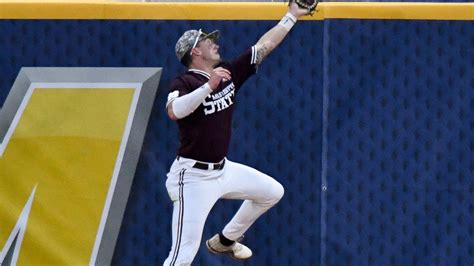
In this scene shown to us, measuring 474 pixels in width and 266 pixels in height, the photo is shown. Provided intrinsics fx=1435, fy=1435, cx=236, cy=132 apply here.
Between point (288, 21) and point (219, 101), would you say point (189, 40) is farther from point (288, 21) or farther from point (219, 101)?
point (288, 21)

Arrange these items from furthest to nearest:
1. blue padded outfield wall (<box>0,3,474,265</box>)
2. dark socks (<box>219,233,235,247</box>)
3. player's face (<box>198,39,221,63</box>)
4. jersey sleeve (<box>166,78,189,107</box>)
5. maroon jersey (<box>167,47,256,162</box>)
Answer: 1. blue padded outfield wall (<box>0,3,474,265</box>)
2. dark socks (<box>219,233,235,247</box>)
3. player's face (<box>198,39,221,63</box>)
4. maroon jersey (<box>167,47,256,162</box>)
5. jersey sleeve (<box>166,78,189,107</box>)

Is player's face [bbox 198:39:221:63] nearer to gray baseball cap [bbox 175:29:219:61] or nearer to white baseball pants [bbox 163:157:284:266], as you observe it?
gray baseball cap [bbox 175:29:219:61]

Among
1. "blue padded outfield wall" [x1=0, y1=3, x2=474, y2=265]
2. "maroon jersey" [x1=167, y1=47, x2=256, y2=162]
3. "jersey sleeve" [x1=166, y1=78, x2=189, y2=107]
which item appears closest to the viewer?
"jersey sleeve" [x1=166, y1=78, x2=189, y2=107]

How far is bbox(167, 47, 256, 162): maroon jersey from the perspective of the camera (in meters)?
8.42

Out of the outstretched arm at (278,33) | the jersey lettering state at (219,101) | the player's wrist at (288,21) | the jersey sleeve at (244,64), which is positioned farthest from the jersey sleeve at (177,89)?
the player's wrist at (288,21)

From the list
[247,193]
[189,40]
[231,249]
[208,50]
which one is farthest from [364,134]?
[189,40]

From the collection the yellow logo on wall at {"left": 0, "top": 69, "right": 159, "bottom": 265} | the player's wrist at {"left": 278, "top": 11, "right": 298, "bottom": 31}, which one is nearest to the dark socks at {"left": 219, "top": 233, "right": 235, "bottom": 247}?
the yellow logo on wall at {"left": 0, "top": 69, "right": 159, "bottom": 265}

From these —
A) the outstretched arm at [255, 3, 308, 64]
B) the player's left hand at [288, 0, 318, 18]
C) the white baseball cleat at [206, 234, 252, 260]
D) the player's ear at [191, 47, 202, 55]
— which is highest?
the player's left hand at [288, 0, 318, 18]

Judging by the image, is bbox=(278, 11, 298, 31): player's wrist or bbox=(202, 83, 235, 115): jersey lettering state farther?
bbox=(278, 11, 298, 31): player's wrist

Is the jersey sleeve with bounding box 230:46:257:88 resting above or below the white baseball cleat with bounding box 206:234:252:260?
above

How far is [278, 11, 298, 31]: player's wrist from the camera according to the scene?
28.0 ft

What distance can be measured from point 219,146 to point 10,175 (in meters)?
1.55

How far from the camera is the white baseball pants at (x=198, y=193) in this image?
8.37m

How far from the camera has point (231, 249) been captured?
29.0 ft
